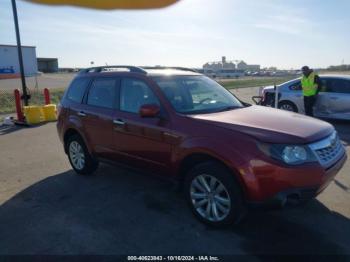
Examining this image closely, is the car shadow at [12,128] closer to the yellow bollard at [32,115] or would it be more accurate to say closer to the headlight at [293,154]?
the yellow bollard at [32,115]

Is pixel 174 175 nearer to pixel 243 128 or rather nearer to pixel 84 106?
pixel 243 128

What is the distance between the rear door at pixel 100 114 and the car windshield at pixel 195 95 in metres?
0.92

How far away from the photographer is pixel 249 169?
11.7 ft

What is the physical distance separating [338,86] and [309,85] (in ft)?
2.83

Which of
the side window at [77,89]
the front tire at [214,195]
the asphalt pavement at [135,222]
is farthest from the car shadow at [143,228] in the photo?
the side window at [77,89]

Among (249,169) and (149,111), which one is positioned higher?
(149,111)

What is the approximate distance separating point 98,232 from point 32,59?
183 ft

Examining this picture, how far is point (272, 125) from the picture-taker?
3.90 meters

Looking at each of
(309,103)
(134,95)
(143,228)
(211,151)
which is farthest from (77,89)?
(309,103)

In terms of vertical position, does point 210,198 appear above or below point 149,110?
below

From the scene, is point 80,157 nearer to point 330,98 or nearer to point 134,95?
point 134,95

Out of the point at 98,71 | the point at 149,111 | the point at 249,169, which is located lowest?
the point at 249,169

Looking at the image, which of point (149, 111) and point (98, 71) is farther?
point (98, 71)

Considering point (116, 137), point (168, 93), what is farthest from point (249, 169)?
point (116, 137)
